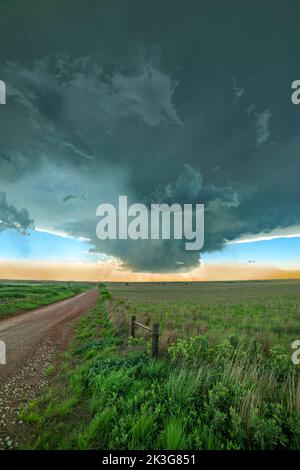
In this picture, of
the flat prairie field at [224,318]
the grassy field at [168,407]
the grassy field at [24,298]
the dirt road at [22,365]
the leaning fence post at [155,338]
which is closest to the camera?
the grassy field at [168,407]

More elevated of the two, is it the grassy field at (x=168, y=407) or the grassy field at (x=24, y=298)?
the grassy field at (x=168, y=407)

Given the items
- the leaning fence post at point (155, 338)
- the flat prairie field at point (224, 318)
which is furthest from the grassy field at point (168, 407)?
the flat prairie field at point (224, 318)

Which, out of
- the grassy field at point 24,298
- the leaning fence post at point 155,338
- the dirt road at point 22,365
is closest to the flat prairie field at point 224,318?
the leaning fence post at point 155,338

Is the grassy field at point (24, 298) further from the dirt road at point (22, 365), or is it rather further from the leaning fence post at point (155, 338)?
the leaning fence post at point (155, 338)

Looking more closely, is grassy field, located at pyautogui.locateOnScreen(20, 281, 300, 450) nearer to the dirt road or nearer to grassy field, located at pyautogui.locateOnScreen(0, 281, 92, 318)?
the dirt road

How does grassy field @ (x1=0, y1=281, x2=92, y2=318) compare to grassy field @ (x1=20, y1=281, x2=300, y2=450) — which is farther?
grassy field @ (x1=0, y1=281, x2=92, y2=318)

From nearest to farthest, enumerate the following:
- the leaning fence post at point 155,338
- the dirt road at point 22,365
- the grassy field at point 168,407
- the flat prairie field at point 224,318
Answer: the grassy field at point 168,407 → the dirt road at point 22,365 → the leaning fence post at point 155,338 → the flat prairie field at point 224,318

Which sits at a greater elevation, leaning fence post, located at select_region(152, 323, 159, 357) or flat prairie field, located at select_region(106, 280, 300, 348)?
leaning fence post, located at select_region(152, 323, 159, 357)

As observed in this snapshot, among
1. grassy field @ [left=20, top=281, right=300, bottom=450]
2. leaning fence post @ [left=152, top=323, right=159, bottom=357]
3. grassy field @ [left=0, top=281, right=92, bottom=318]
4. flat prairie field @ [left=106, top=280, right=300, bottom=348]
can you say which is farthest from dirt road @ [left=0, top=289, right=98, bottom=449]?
grassy field @ [left=0, top=281, right=92, bottom=318]

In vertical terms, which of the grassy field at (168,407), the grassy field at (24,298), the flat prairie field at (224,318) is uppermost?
the grassy field at (168,407)

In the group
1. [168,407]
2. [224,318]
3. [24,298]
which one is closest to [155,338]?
[168,407]

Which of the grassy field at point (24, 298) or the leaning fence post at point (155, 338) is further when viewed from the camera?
the grassy field at point (24, 298)

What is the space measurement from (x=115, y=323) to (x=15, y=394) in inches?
282

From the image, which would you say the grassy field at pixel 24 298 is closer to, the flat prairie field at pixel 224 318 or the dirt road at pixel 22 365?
the dirt road at pixel 22 365
